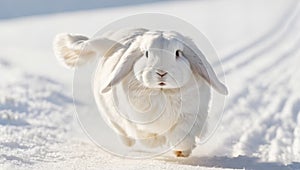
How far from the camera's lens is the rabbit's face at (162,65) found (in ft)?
8.03

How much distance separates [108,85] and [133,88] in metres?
0.09

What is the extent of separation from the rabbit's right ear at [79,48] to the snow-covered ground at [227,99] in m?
0.36

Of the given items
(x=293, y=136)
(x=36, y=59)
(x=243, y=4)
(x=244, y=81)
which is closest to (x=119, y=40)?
(x=293, y=136)

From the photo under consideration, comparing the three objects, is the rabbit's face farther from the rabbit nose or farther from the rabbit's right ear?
the rabbit's right ear

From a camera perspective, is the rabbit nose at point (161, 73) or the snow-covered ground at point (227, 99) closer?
the rabbit nose at point (161, 73)

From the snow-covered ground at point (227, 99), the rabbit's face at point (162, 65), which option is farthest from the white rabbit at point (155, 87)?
the snow-covered ground at point (227, 99)

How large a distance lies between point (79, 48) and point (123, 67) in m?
0.44

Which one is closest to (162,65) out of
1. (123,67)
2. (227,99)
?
(123,67)

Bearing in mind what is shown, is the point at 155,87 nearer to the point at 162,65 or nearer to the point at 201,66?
the point at 162,65

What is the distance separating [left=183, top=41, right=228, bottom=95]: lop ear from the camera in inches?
102

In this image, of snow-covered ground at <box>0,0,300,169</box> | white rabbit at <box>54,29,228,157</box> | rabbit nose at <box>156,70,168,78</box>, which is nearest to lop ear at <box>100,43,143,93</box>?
white rabbit at <box>54,29,228,157</box>

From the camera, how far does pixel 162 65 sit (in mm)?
2447

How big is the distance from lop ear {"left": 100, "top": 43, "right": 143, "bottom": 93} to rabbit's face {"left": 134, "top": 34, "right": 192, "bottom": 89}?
0.03 m

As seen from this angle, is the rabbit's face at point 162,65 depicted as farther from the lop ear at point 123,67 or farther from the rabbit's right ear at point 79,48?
the rabbit's right ear at point 79,48
